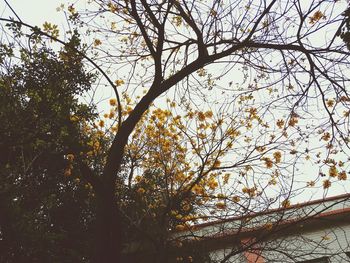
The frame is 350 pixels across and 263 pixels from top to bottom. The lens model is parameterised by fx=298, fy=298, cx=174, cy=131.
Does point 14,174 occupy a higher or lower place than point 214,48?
lower

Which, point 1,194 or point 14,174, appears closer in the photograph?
point 1,194

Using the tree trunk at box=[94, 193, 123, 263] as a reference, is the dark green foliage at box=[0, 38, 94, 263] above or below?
above

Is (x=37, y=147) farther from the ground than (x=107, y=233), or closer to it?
farther from the ground

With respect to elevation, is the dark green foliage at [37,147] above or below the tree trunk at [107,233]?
above

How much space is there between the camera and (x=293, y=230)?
7.68m

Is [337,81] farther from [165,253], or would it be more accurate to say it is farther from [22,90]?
[22,90]

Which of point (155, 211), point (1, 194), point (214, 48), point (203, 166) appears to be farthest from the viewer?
point (155, 211)

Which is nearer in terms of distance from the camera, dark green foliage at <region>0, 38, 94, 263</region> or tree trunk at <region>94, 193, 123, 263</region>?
tree trunk at <region>94, 193, 123, 263</region>

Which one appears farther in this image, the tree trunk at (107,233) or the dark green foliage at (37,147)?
the dark green foliage at (37,147)

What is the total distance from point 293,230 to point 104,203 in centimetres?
593

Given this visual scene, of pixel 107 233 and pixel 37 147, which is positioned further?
pixel 37 147

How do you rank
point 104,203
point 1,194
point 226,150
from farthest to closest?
1. point 226,150
2. point 1,194
3. point 104,203

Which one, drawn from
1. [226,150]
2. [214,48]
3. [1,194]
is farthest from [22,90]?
[226,150]

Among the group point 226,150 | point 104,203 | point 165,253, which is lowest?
point 165,253
